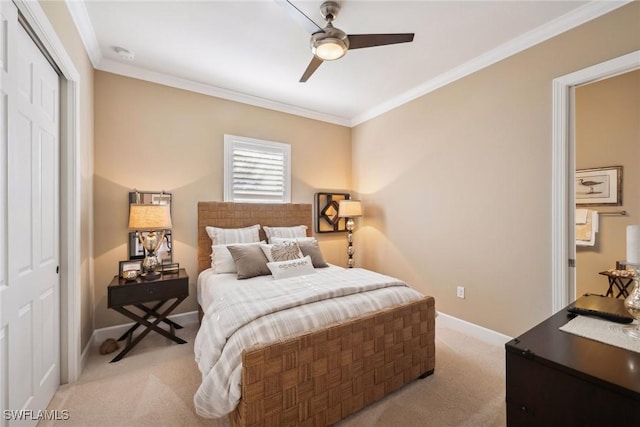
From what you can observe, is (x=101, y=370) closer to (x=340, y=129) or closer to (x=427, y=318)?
(x=427, y=318)

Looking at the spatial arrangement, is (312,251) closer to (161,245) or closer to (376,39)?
(161,245)

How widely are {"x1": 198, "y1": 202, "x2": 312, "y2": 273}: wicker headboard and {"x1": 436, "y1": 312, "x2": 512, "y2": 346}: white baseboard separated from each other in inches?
82.6

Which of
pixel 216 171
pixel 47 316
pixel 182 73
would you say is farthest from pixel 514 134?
pixel 47 316

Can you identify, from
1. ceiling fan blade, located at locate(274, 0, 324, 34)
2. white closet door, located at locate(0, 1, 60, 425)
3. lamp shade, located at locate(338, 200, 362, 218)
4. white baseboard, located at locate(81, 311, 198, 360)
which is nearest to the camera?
white closet door, located at locate(0, 1, 60, 425)

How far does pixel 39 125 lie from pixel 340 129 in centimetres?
365

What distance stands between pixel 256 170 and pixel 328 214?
1.33 metres

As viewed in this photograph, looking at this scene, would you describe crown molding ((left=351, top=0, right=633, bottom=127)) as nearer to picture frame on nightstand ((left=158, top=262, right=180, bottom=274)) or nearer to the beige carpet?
the beige carpet

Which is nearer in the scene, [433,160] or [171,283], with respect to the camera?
[171,283]

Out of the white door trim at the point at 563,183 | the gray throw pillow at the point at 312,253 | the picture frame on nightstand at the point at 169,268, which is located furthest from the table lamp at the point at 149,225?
the white door trim at the point at 563,183

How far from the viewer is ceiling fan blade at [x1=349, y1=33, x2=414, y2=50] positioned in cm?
188

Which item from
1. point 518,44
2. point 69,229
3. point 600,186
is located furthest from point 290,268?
point 600,186

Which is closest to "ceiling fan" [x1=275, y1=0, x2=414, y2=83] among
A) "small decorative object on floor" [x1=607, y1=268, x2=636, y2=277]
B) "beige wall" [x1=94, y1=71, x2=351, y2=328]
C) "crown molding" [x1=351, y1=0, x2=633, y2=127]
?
"crown molding" [x1=351, y1=0, x2=633, y2=127]

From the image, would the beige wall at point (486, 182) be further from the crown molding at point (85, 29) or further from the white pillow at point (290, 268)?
the crown molding at point (85, 29)

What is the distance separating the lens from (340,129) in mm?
4531
